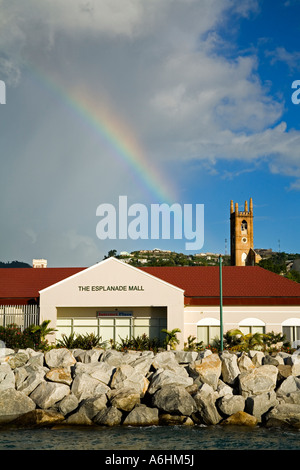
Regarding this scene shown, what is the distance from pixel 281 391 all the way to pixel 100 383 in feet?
25.4

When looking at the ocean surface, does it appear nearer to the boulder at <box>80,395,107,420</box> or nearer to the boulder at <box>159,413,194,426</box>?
the boulder at <box>159,413,194,426</box>

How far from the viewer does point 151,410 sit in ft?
74.1

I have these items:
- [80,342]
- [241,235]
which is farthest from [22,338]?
[241,235]

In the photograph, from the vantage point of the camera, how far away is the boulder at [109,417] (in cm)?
2195

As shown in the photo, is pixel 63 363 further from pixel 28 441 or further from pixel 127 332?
pixel 127 332

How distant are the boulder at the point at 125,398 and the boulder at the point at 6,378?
4465 mm

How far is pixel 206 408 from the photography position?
22516mm

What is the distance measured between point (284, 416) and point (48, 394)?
31.4 feet

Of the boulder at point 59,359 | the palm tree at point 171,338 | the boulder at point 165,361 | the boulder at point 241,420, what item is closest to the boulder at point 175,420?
the boulder at point 241,420

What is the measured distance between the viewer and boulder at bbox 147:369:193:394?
952 inches

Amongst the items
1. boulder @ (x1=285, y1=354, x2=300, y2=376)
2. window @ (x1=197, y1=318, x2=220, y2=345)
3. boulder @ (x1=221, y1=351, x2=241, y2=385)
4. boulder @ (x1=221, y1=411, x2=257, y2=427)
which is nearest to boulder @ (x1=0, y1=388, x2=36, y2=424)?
boulder @ (x1=221, y1=411, x2=257, y2=427)

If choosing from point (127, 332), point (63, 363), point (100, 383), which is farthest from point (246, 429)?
point (127, 332)

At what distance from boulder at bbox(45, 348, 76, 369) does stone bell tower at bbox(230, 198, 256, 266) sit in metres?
98.7

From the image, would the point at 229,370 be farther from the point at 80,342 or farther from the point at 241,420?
the point at 80,342
